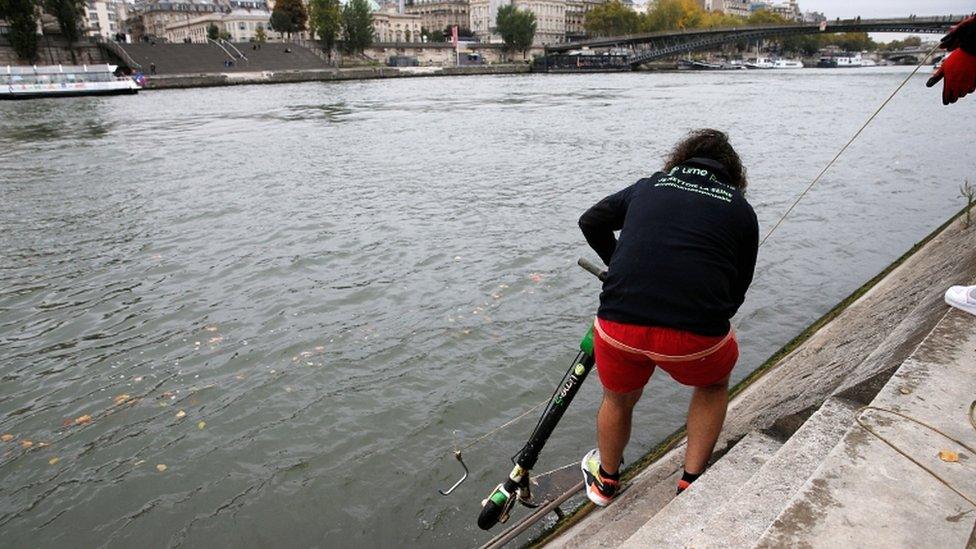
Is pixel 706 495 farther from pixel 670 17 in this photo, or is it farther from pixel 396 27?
pixel 396 27

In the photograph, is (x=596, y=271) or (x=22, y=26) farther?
(x=22, y=26)

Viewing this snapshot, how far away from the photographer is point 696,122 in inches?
1234

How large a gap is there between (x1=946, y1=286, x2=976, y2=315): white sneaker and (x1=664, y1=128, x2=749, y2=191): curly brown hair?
238 centimetres

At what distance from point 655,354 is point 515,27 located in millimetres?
151865

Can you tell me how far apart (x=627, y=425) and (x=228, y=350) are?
5323mm

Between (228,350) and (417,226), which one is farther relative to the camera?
(417,226)

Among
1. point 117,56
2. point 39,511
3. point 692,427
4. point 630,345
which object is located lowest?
point 39,511

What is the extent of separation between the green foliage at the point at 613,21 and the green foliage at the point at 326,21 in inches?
2729

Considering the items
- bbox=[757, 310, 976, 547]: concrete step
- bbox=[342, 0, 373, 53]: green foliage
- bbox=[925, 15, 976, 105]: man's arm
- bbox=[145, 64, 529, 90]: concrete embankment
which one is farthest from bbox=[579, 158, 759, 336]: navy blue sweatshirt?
bbox=[342, 0, 373, 53]: green foliage

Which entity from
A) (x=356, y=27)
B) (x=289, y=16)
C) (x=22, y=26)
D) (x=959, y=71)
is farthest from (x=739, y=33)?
(x=959, y=71)

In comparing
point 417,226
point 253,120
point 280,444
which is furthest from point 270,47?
point 280,444

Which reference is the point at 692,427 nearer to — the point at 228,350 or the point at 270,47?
the point at 228,350

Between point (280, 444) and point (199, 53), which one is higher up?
point (199, 53)

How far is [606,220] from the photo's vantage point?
11.8 feet
